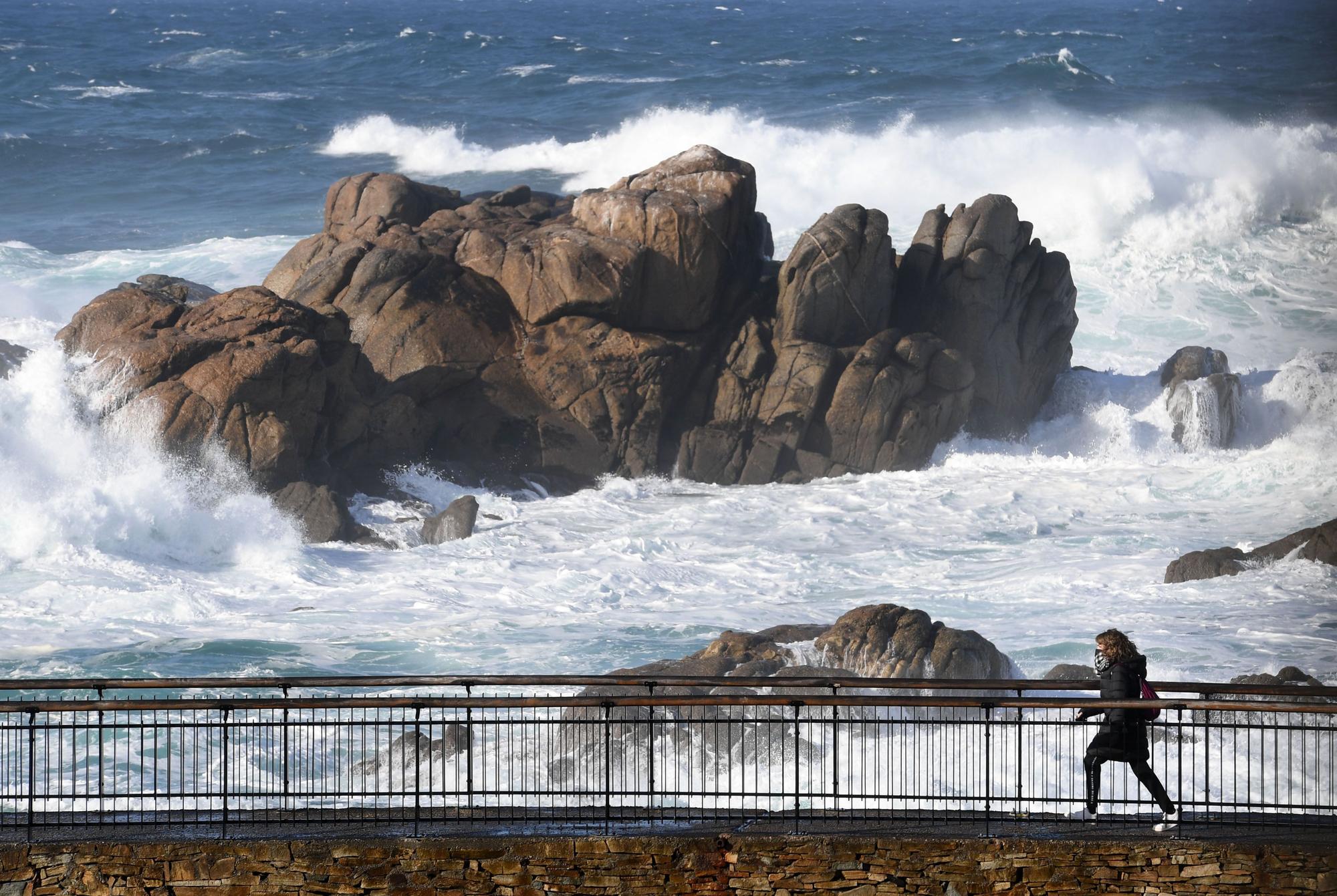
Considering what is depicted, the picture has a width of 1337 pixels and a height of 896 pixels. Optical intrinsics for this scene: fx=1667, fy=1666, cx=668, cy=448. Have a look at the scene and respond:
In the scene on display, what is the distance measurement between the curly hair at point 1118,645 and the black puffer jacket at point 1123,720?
0.04 meters

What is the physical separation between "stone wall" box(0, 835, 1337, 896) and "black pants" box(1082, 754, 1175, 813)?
0.35m

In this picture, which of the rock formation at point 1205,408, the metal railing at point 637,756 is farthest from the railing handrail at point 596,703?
the rock formation at point 1205,408

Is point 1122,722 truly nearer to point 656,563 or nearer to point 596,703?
point 596,703

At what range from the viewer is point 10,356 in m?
34.6

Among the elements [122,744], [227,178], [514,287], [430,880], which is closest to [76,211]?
[227,178]

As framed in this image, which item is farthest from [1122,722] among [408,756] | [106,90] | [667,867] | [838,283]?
[106,90]

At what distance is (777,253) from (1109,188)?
12744 mm

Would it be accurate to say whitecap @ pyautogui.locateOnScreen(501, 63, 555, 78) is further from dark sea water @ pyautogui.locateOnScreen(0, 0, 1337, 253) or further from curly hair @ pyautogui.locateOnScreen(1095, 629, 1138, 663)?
curly hair @ pyautogui.locateOnScreen(1095, 629, 1138, 663)

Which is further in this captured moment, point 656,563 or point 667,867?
point 656,563

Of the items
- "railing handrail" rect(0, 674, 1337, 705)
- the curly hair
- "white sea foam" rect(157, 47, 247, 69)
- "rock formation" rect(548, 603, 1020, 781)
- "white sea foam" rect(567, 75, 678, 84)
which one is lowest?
"rock formation" rect(548, 603, 1020, 781)

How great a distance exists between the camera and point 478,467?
34.3m

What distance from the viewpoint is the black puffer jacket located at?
45.0 ft

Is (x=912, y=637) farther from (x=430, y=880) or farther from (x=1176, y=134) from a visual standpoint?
(x=1176, y=134)

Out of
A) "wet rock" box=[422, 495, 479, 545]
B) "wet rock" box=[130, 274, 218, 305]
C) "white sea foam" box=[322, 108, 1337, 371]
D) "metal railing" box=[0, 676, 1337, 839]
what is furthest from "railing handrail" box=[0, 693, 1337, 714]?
"white sea foam" box=[322, 108, 1337, 371]
